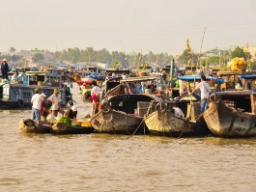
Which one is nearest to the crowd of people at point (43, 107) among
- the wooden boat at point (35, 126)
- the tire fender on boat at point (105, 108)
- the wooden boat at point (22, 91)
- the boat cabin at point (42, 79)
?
the wooden boat at point (35, 126)

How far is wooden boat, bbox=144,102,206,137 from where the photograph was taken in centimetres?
1883

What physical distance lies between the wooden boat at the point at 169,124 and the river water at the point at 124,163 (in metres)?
0.22

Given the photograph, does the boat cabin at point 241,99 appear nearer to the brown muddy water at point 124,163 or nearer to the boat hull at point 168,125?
the boat hull at point 168,125

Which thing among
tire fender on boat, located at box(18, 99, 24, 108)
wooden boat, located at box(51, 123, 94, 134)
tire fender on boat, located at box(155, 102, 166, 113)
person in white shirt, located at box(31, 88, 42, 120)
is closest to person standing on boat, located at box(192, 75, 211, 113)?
tire fender on boat, located at box(155, 102, 166, 113)

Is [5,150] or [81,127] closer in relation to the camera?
[5,150]

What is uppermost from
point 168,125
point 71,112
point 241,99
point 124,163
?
point 241,99

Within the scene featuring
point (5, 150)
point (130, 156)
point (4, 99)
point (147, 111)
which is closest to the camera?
point (130, 156)

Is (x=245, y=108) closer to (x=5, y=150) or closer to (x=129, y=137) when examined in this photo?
(x=129, y=137)

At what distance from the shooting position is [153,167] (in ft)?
47.6

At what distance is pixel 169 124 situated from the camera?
19.1 meters

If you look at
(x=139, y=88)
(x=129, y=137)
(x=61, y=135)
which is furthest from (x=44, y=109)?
(x=139, y=88)

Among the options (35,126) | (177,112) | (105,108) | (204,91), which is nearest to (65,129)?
(35,126)

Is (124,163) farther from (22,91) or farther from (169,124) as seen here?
(22,91)

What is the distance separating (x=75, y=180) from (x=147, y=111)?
292 inches
